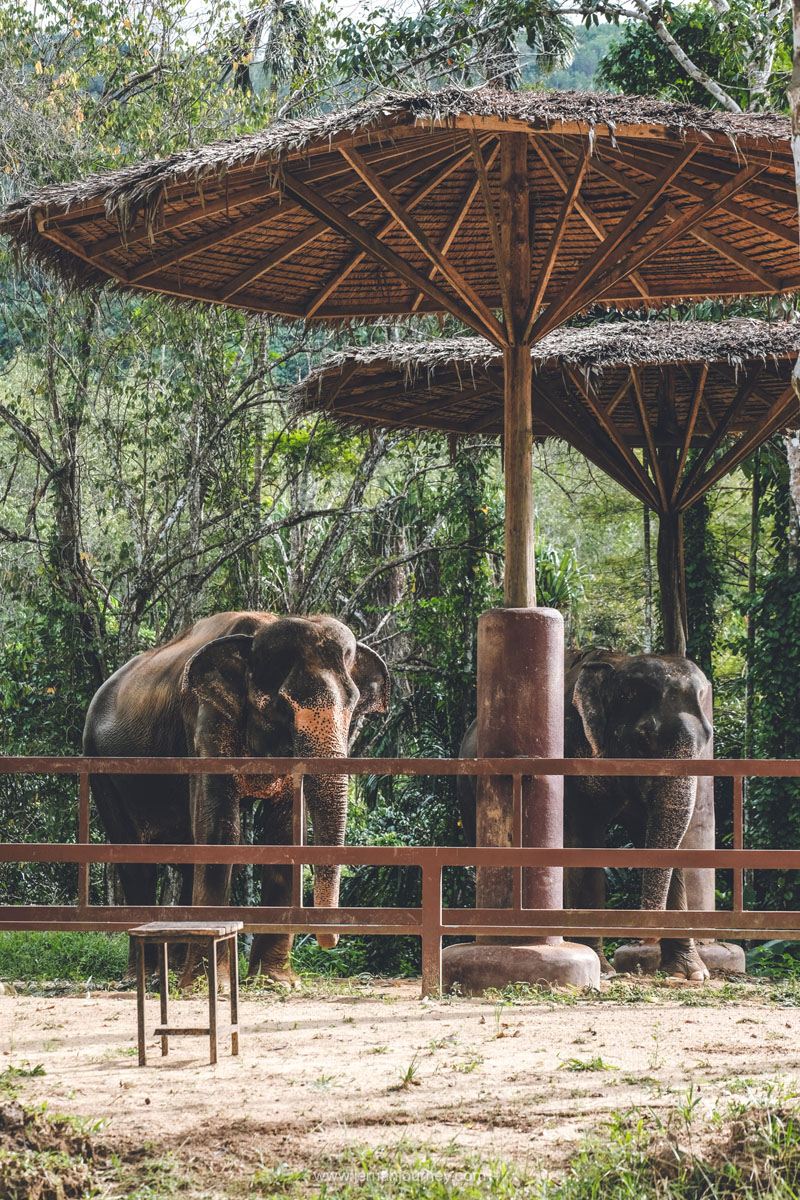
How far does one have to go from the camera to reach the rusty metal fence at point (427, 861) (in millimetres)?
7277

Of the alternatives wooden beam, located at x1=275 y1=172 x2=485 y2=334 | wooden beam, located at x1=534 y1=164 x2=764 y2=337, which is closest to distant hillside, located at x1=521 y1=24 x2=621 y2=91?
wooden beam, located at x1=534 y1=164 x2=764 y2=337

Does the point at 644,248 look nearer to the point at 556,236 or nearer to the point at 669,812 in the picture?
the point at 556,236

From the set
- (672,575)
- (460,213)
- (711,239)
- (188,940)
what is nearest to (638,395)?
(672,575)

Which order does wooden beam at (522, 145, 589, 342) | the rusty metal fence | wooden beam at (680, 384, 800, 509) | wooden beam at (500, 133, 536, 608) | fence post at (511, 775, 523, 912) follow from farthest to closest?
wooden beam at (680, 384, 800, 509), wooden beam at (500, 133, 536, 608), wooden beam at (522, 145, 589, 342), fence post at (511, 775, 523, 912), the rusty metal fence

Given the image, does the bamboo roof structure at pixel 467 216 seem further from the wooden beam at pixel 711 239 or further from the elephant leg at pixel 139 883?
the elephant leg at pixel 139 883

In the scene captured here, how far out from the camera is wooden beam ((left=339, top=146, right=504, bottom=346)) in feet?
27.5

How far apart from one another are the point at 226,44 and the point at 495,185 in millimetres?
6850

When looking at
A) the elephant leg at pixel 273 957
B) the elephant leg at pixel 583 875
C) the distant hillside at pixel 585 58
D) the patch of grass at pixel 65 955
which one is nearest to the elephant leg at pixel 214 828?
the elephant leg at pixel 273 957

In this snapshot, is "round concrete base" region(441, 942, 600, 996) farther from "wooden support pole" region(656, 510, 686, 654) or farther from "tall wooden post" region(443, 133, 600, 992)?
"wooden support pole" region(656, 510, 686, 654)

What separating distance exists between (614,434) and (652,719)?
98.4 inches

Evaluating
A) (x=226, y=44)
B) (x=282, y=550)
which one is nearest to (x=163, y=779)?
(x=282, y=550)

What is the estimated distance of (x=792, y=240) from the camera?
32.9ft

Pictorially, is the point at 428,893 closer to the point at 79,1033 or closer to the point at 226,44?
the point at 79,1033

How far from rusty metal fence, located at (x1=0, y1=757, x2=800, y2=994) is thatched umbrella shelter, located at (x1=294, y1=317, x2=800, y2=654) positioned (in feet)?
15.1
